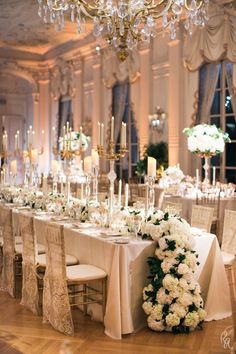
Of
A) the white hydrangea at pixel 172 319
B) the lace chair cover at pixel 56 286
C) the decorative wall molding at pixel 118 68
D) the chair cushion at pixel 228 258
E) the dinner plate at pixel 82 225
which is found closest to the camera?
the white hydrangea at pixel 172 319

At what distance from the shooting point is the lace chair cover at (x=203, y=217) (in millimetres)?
6238

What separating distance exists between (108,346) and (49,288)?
2.82 ft

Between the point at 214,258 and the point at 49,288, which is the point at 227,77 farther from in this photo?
the point at 49,288

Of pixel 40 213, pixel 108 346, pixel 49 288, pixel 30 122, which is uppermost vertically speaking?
pixel 30 122

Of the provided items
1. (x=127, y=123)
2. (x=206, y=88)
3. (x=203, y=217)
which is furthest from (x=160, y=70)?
(x=203, y=217)

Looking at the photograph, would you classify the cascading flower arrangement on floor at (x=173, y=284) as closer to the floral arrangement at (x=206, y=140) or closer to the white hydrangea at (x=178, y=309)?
the white hydrangea at (x=178, y=309)

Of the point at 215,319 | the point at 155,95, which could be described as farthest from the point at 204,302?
the point at 155,95

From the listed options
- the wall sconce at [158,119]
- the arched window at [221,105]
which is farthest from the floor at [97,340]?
the wall sconce at [158,119]

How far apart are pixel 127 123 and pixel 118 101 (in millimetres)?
732

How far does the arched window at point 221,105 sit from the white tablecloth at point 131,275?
21.2 feet

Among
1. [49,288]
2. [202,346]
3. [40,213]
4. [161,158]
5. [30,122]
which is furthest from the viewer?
[30,122]

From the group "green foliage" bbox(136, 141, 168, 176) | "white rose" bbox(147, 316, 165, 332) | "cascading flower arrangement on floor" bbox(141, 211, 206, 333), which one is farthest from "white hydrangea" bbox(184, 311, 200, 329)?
"green foliage" bbox(136, 141, 168, 176)

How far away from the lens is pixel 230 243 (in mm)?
5805

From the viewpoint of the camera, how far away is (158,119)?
13141mm
